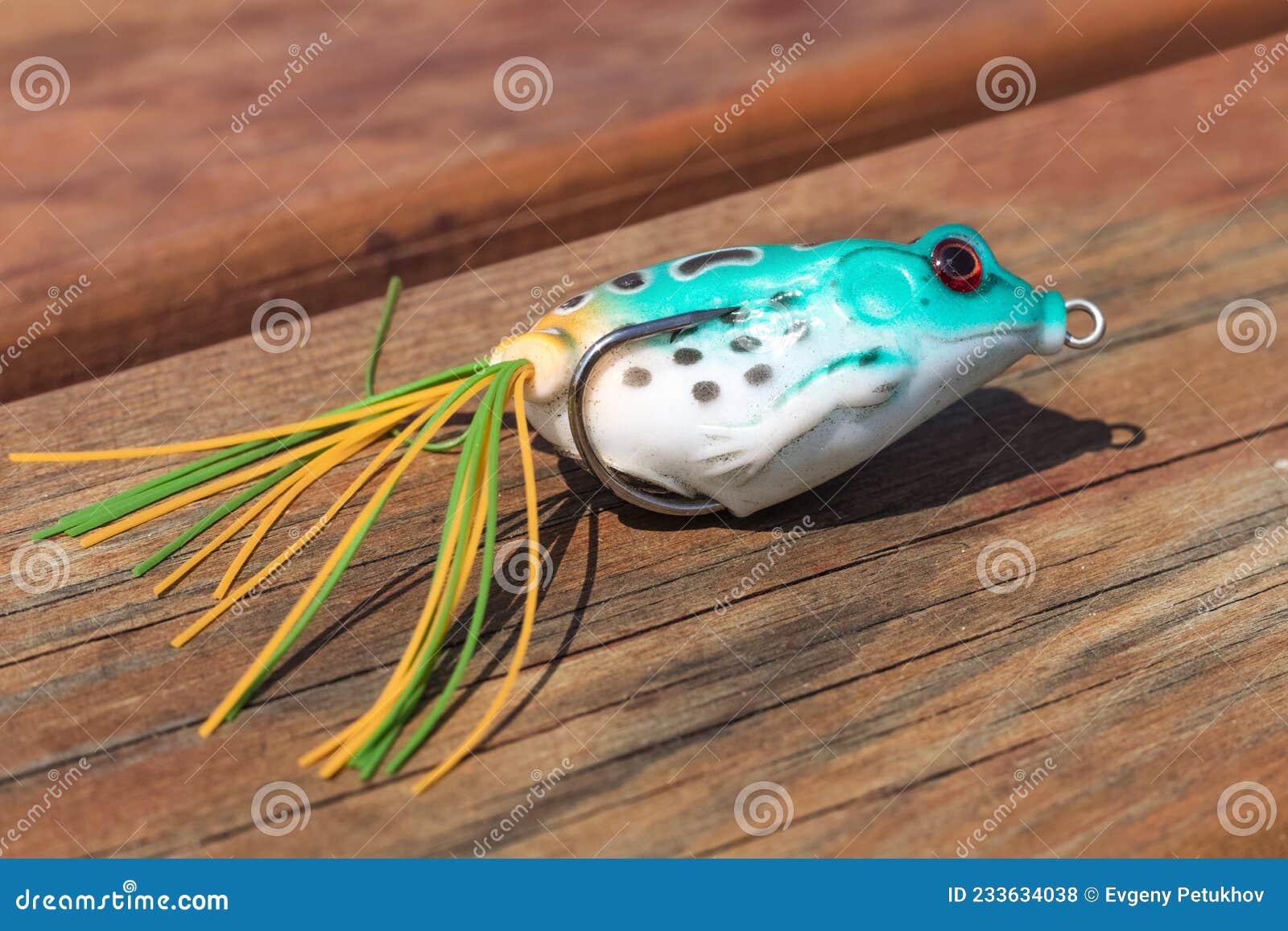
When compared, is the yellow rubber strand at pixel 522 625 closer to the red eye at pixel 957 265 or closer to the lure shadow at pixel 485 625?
the lure shadow at pixel 485 625


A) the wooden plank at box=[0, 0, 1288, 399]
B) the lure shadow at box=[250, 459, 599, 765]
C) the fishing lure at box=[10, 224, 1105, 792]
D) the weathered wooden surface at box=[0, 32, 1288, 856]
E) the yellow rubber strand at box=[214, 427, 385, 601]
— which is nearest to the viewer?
the weathered wooden surface at box=[0, 32, 1288, 856]

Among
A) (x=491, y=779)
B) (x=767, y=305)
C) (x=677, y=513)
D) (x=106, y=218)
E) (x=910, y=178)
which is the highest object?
(x=106, y=218)

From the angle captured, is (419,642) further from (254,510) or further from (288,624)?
(254,510)

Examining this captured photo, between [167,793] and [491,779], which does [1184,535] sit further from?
[167,793]

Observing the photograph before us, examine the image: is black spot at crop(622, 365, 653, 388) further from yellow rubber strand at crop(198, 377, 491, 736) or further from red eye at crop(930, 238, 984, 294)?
red eye at crop(930, 238, 984, 294)

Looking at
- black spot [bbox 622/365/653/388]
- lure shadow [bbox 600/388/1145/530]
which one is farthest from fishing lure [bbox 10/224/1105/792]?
lure shadow [bbox 600/388/1145/530]

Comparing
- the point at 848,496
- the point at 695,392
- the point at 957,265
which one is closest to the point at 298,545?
the point at 695,392

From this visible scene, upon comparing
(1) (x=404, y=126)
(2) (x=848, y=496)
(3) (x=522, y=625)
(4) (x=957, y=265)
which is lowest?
(3) (x=522, y=625)

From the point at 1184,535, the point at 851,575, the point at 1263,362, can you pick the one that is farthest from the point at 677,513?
the point at 1263,362
